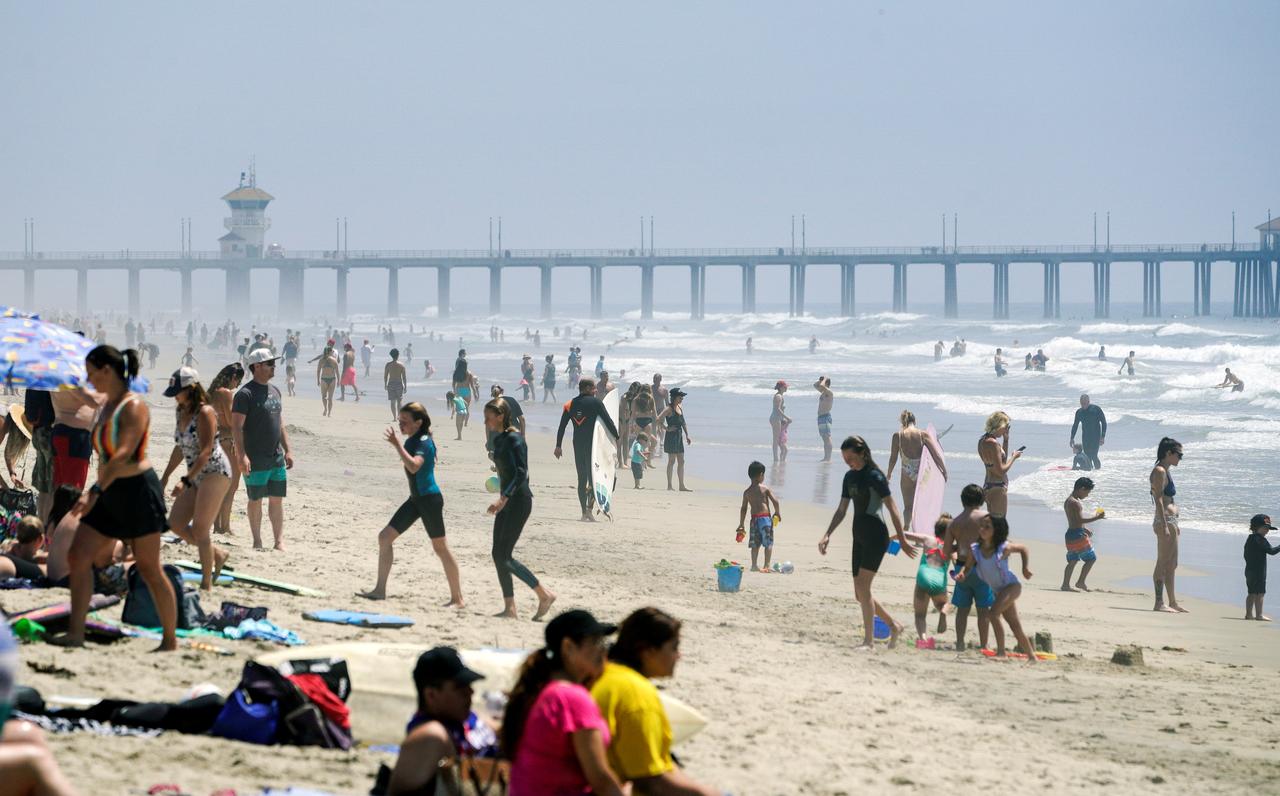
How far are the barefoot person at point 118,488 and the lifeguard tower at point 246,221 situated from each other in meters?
131

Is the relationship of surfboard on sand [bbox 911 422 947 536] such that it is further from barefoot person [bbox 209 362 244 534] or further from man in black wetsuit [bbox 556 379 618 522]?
barefoot person [bbox 209 362 244 534]

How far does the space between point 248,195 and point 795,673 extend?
132902mm

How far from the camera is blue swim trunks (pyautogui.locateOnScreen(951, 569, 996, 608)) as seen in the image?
7.94m

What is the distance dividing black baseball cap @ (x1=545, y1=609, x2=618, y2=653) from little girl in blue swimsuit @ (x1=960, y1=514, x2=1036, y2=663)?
4.35m

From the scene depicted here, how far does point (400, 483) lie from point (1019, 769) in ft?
33.2

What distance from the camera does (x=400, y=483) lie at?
48.8 ft

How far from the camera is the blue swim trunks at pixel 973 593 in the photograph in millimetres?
7941

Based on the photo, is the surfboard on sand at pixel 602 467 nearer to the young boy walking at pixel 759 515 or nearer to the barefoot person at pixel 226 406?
the young boy walking at pixel 759 515

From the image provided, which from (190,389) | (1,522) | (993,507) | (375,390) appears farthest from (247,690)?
(375,390)

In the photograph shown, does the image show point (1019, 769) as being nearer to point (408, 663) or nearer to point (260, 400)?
point (408, 663)

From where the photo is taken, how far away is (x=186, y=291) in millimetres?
130500

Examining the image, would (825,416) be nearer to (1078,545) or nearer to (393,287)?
(1078,545)

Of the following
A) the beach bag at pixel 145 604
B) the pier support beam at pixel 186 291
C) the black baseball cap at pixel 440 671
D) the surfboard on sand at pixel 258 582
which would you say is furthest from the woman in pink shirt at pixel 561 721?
the pier support beam at pixel 186 291

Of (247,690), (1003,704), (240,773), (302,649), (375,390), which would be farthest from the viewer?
(375,390)
